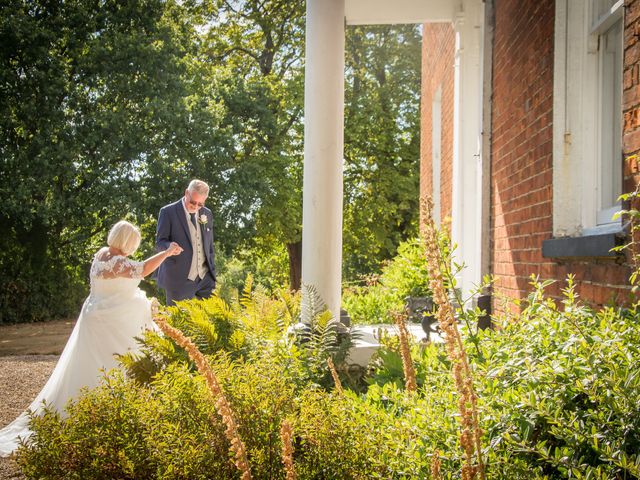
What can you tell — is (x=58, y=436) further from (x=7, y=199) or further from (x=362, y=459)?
(x=7, y=199)

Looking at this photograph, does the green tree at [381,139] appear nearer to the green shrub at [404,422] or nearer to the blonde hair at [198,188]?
the blonde hair at [198,188]

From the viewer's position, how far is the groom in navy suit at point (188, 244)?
24.5ft

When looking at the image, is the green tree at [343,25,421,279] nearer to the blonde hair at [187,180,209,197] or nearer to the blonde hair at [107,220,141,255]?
the blonde hair at [187,180,209,197]

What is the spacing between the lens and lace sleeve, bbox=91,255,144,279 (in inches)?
254

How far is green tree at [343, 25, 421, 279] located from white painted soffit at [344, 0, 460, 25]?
47.9ft

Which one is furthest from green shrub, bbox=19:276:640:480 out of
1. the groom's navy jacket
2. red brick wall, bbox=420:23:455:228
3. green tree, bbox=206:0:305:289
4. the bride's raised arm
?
green tree, bbox=206:0:305:289

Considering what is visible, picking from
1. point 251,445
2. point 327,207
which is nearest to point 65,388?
point 327,207

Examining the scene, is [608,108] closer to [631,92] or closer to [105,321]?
[631,92]

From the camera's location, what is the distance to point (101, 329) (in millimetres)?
6328

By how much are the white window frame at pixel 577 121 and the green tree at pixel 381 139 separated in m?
19.3

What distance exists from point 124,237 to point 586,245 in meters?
4.31

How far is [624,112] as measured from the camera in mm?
3178

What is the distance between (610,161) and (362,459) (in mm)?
2647

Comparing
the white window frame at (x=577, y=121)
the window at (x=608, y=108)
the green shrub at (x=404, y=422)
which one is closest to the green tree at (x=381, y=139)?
the white window frame at (x=577, y=121)
